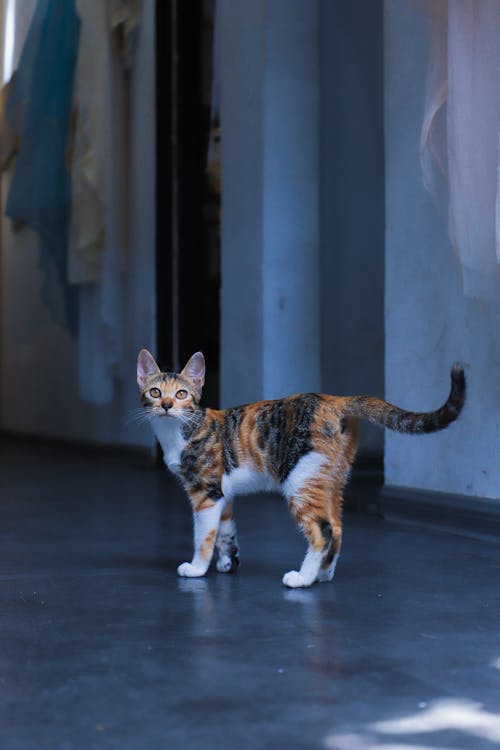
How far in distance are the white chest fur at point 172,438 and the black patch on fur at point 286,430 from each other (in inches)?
5.9

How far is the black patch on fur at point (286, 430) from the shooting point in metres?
1.95

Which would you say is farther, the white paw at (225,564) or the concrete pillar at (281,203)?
the concrete pillar at (281,203)

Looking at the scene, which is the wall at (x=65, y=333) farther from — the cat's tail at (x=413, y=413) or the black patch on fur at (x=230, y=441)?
the cat's tail at (x=413, y=413)

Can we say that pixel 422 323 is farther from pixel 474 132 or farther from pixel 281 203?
pixel 281 203

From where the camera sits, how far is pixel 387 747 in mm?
1045

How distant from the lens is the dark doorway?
469 centimetres

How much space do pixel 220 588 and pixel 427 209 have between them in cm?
124

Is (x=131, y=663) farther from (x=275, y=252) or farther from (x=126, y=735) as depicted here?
(x=275, y=252)

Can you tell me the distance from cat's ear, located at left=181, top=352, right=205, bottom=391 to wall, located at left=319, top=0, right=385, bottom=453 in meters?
1.71

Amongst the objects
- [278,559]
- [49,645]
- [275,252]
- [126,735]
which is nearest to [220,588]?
[278,559]

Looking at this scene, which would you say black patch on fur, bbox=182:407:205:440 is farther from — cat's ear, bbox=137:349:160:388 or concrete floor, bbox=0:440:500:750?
concrete floor, bbox=0:440:500:750

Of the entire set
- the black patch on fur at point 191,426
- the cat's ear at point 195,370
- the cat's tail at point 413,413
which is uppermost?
the cat's ear at point 195,370

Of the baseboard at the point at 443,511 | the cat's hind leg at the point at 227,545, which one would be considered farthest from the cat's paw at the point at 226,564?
the baseboard at the point at 443,511

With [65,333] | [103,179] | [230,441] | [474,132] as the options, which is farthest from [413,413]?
[65,333]
